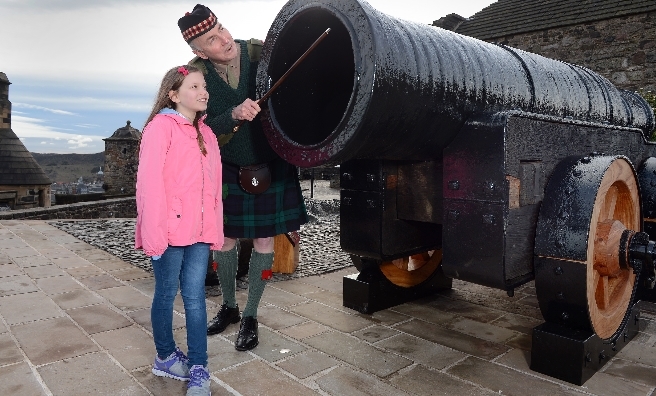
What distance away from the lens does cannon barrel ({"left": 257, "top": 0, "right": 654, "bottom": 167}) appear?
1904 mm

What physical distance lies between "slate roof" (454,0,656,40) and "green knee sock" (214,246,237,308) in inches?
469

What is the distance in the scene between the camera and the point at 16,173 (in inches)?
787

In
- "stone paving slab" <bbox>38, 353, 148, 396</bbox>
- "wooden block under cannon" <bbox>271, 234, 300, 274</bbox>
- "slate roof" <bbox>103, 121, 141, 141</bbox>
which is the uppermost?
"slate roof" <bbox>103, 121, 141, 141</bbox>

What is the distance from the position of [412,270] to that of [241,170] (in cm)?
151

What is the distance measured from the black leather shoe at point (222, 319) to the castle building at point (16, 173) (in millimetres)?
19327

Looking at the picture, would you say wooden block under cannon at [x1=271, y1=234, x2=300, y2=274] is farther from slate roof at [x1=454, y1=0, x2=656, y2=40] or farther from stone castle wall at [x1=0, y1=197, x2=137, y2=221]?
slate roof at [x1=454, y1=0, x2=656, y2=40]

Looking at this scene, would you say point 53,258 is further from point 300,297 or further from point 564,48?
point 564,48

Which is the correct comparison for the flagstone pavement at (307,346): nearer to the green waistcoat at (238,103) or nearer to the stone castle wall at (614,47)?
the green waistcoat at (238,103)

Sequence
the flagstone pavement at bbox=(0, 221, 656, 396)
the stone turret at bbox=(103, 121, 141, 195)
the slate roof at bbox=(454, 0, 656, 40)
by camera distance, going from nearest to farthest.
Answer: the flagstone pavement at bbox=(0, 221, 656, 396)
the slate roof at bbox=(454, 0, 656, 40)
the stone turret at bbox=(103, 121, 141, 195)

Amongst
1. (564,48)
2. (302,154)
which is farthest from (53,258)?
(564,48)

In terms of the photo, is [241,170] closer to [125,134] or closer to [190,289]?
[190,289]

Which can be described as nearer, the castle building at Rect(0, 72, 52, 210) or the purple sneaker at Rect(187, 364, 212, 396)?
the purple sneaker at Rect(187, 364, 212, 396)

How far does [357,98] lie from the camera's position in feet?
6.19

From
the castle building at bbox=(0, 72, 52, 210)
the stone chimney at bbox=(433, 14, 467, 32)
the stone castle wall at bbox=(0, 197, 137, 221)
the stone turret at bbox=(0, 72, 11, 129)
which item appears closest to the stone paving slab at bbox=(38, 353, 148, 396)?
the stone castle wall at bbox=(0, 197, 137, 221)
